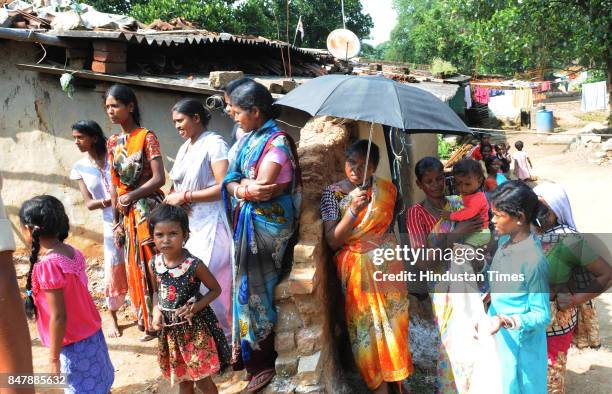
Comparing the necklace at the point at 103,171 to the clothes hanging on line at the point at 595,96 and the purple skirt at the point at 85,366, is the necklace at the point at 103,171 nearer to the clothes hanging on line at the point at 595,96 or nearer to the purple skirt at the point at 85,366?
the purple skirt at the point at 85,366

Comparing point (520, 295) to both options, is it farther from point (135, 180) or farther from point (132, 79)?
point (132, 79)

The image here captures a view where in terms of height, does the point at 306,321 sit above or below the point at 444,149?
below

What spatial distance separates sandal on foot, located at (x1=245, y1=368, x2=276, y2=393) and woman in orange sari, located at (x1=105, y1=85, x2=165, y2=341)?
1.10 metres

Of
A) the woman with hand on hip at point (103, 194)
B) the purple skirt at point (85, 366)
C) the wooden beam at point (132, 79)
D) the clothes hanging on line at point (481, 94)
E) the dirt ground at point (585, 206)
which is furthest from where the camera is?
the clothes hanging on line at point (481, 94)

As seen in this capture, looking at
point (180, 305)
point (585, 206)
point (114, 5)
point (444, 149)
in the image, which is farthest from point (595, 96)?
point (180, 305)

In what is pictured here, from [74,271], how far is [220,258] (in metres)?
0.98

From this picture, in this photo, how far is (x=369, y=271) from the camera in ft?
9.71

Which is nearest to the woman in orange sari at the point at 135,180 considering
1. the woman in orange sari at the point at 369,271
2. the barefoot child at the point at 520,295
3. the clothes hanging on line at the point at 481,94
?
the woman in orange sari at the point at 369,271

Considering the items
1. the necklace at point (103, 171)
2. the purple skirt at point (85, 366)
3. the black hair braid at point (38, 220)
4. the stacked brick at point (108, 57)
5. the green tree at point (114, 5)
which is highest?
the green tree at point (114, 5)

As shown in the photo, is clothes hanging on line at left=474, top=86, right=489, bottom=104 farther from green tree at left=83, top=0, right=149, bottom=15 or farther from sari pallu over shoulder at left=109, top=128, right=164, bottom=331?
sari pallu over shoulder at left=109, top=128, right=164, bottom=331

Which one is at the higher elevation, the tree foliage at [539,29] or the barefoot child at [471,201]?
the tree foliage at [539,29]

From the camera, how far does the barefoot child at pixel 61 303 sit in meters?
2.50

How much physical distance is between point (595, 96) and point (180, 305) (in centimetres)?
2233

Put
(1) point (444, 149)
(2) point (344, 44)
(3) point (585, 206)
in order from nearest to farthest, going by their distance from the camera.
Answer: (2) point (344, 44) < (3) point (585, 206) < (1) point (444, 149)
